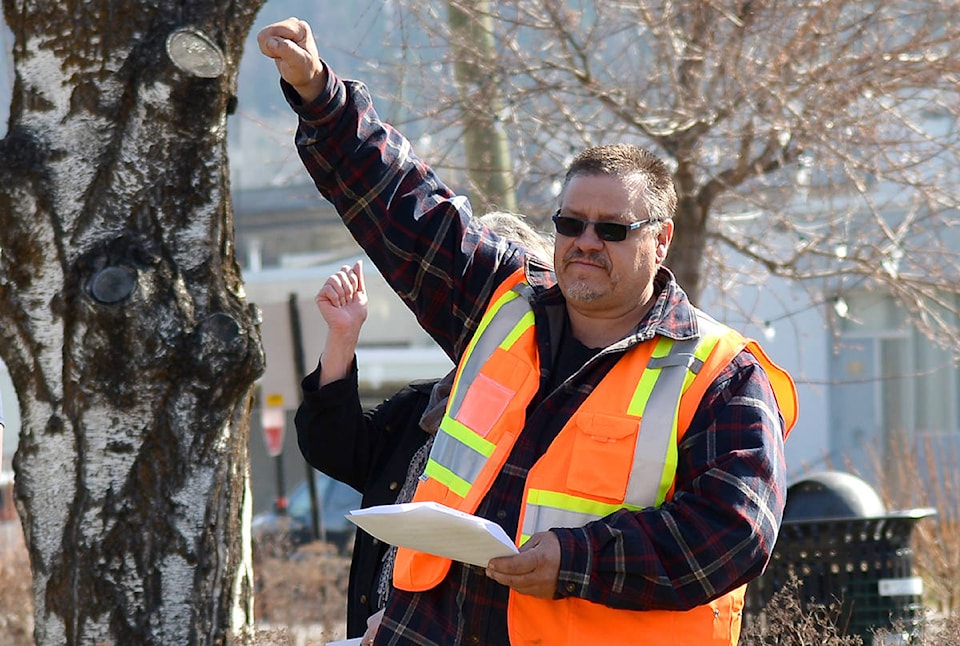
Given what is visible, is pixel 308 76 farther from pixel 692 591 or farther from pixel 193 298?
pixel 692 591

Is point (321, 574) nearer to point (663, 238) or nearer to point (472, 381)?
point (472, 381)

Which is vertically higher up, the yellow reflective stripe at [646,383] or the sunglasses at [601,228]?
the sunglasses at [601,228]

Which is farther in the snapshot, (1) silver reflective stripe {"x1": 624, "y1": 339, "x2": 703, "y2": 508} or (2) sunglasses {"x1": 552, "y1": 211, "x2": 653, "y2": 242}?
(2) sunglasses {"x1": 552, "y1": 211, "x2": 653, "y2": 242}

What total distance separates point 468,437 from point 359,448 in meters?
0.65

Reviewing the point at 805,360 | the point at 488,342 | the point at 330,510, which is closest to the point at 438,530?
the point at 488,342

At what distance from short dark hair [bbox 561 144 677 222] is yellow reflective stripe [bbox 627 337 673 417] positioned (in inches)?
12.2

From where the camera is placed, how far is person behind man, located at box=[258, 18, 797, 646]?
274cm

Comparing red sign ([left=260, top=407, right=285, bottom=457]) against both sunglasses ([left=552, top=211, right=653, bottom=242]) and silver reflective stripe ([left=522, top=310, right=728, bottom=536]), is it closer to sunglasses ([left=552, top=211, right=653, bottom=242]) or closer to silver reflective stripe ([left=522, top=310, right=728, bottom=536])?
sunglasses ([left=552, top=211, right=653, bottom=242])

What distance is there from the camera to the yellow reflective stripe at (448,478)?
9.87 ft

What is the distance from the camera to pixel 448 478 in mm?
3039

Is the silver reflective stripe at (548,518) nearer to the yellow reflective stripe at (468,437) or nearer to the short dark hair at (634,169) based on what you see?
the yellow reflective stripe at (468,437)

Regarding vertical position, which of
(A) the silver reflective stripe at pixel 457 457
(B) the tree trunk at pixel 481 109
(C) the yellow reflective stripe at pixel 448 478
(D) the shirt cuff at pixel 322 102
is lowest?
(C) the yellow reflective stripe at pixel 448 478

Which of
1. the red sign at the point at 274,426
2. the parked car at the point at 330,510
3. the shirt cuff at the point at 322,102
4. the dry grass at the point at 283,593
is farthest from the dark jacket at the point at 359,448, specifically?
the parked car at the point at 330,510

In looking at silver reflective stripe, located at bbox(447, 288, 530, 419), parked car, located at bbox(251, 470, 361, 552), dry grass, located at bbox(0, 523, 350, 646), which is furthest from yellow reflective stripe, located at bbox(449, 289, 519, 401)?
parked car, located at bbox(251, 470, 361, 552)
